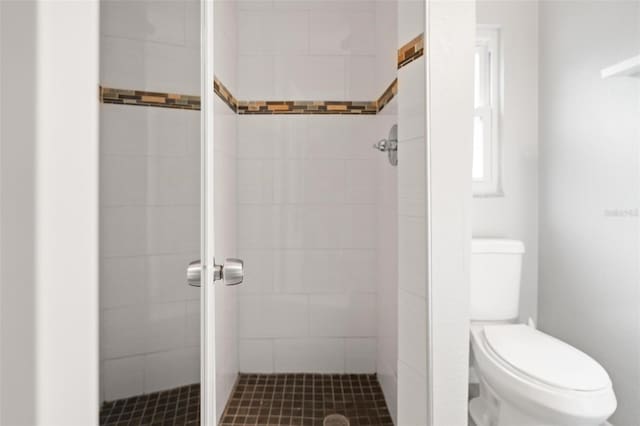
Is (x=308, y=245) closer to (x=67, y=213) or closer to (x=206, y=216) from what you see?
(x=206, y=216)

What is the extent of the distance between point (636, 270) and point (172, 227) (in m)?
1.74

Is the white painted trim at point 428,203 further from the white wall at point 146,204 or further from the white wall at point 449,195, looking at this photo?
the white wall at point 146,204

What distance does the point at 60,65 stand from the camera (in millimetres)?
309

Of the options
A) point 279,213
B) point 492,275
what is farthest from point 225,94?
point 492,275

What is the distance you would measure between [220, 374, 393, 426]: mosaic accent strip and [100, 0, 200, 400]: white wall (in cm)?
109

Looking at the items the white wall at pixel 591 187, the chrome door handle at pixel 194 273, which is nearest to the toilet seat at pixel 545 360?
the white wall at pixel 591 187

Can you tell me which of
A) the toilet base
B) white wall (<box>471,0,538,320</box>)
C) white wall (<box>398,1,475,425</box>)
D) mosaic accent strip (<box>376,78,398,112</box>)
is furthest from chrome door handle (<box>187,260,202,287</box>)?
white wall (<box>471,0,538,320</box>)

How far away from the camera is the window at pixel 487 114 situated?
6.53 ft

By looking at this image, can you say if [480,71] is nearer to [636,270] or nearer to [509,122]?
[509,122]

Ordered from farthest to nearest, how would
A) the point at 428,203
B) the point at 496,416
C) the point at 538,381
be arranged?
the point at 496,416
the point at 538,381
the point at 428,203

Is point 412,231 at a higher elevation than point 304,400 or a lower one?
higher

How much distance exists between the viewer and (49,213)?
307mm

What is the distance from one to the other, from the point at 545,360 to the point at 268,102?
1.70 metres

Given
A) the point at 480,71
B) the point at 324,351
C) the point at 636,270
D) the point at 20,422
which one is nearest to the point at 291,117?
the point at 480,71
